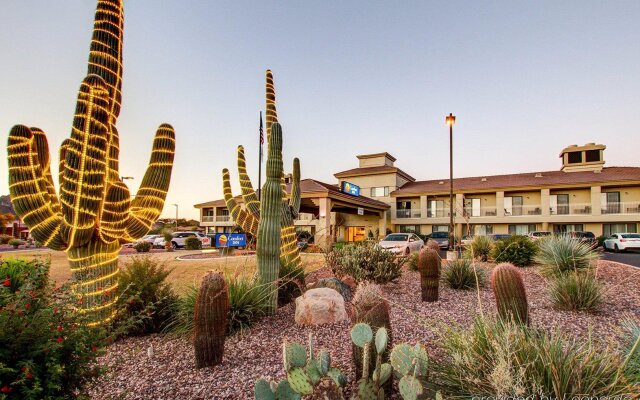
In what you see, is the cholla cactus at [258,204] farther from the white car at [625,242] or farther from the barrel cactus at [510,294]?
the white car at [625,242]

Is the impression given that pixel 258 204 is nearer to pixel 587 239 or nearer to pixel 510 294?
pixel 510 294

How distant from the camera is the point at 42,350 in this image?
2.28 metres

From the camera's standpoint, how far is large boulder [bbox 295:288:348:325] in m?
5.76

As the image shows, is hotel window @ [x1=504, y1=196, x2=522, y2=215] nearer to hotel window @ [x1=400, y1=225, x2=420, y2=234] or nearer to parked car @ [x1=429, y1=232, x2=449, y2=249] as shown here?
parked car @ [x1=429, y1=232, x2=449, y2=249]

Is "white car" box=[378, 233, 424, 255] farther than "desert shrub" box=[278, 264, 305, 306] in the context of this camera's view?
Yes

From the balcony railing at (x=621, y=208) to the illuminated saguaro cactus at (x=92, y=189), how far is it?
3880 cm

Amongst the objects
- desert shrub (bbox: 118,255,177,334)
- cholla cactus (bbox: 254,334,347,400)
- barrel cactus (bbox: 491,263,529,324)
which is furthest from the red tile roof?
cholla cactus (bbox: 254,334,347,400)

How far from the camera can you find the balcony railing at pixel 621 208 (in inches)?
1188

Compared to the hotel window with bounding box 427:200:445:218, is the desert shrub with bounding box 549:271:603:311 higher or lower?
lower

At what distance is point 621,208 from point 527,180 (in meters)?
7.79

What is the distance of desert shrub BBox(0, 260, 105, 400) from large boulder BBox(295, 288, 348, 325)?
350 centimetres

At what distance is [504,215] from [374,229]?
13420 millimetres

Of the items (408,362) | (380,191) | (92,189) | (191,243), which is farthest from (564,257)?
(380,191)

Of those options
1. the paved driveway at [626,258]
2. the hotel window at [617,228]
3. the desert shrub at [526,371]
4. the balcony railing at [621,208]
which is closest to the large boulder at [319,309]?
the desert shrub at [526,371]
